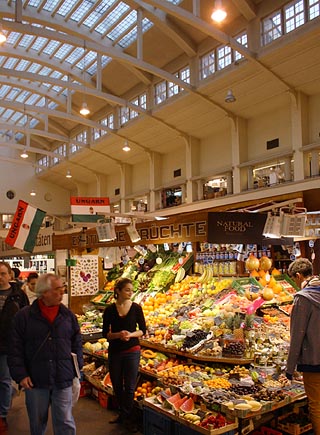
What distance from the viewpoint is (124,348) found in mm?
4453

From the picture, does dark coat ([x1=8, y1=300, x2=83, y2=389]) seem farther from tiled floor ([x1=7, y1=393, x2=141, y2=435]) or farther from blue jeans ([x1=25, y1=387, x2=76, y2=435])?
tiled floor ([x1=7, y1=393, x2=141, y2=435])

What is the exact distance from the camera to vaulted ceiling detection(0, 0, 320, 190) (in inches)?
398

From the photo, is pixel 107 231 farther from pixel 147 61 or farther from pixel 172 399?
pixel 147 61

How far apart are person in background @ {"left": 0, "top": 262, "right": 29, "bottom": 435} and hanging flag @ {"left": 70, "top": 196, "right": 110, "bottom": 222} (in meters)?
2.64

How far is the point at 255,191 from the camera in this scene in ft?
38.9

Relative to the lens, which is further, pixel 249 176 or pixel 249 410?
pixel 249 176

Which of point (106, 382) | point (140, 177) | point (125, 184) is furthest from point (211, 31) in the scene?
→ point (125, 184)

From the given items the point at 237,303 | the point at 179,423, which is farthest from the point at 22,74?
the point at 179,423

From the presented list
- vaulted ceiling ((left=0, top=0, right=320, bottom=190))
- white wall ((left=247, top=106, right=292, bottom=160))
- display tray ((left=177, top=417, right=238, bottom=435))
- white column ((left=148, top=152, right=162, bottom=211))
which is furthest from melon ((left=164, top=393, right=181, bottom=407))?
white column ((left=148, top=152, right=162, bottom=211))

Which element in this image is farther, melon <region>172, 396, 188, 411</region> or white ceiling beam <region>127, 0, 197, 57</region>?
white ceiling beam <region>127, 0, 197, 57</region>

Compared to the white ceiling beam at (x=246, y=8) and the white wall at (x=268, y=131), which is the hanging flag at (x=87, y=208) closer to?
the white wall at (x=268, y=131)

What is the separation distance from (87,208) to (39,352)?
4.14m

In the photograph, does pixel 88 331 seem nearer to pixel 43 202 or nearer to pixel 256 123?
pixel 256 123

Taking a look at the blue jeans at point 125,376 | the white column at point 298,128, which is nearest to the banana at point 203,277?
the blue jeans at point 125,376
